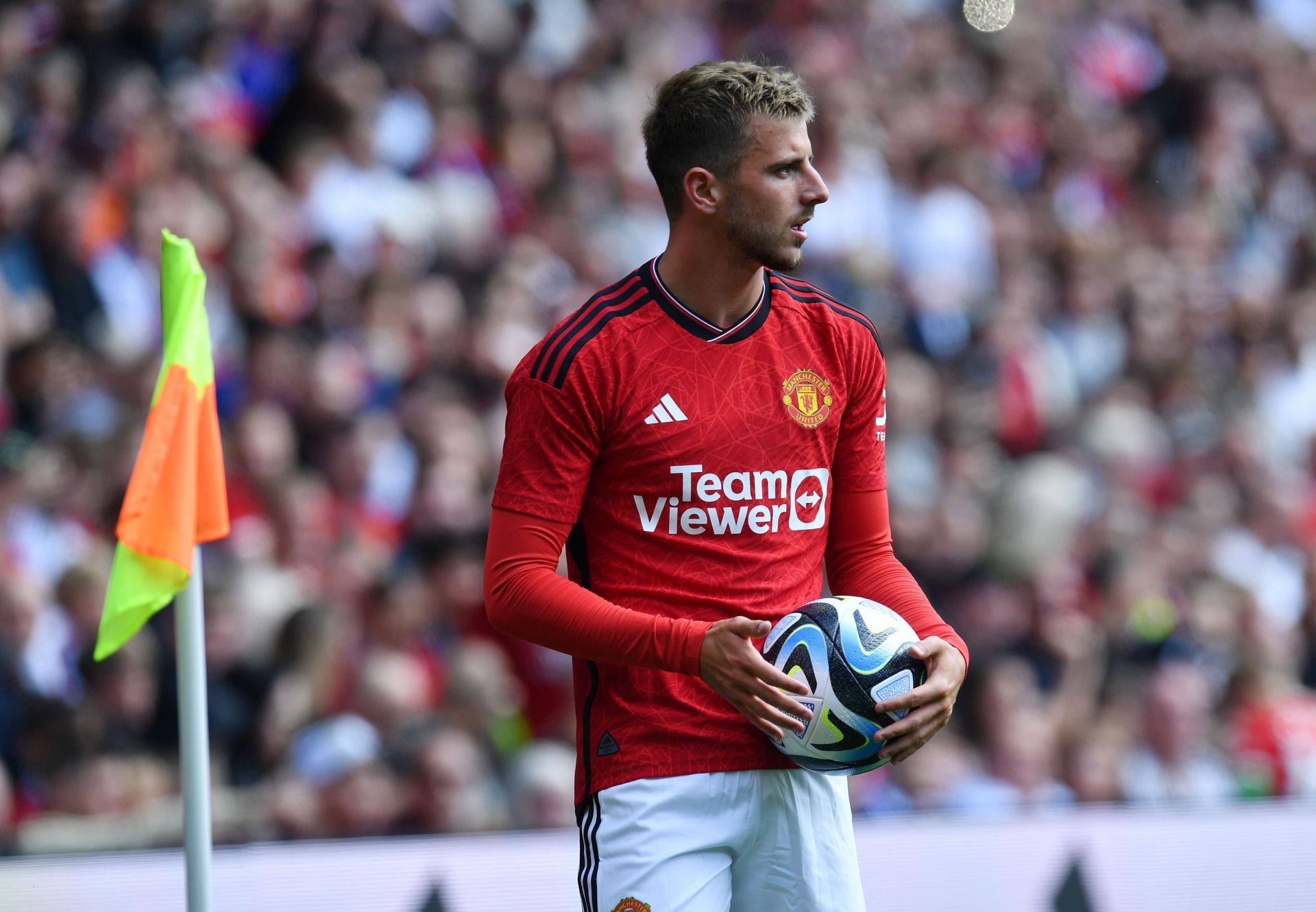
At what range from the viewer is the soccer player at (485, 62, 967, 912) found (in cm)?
266

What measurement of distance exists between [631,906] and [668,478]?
2.45 ft

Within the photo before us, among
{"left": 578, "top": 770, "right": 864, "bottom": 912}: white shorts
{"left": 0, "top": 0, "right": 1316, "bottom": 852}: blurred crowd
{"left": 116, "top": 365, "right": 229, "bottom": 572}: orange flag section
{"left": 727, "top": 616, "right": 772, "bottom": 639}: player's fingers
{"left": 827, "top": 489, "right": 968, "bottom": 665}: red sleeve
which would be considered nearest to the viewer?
{"left": 727, "top": 616, "right": 772, "bottom": 639}: player's fingers

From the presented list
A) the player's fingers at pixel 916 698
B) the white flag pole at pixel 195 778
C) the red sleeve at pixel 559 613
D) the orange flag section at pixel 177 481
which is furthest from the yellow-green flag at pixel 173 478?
the player's fingers at pixel 916 698

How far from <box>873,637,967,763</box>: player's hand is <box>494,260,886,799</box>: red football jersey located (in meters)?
0.28

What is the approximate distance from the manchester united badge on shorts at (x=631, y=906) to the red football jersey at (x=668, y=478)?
0.21 meters

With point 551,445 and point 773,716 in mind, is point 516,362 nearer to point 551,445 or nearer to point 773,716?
point 551,445

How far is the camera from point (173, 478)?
10.8 ft

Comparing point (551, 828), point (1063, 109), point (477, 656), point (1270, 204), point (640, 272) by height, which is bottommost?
point (551, 828)

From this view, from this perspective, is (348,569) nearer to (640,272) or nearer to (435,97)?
(435,97)

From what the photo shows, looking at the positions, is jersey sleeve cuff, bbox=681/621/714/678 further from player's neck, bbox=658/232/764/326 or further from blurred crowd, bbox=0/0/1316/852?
blurred crowd, bbox=0/0/1316/852

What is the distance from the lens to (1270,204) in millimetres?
9000

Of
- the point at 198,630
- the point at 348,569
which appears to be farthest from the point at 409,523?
the point at 198,630

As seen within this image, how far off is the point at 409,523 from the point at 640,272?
337cm

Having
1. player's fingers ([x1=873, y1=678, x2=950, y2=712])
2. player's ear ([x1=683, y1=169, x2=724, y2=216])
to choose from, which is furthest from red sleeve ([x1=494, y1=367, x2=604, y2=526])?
player's fingers ([x1=873, y1=678, x2=950, y2=712])
